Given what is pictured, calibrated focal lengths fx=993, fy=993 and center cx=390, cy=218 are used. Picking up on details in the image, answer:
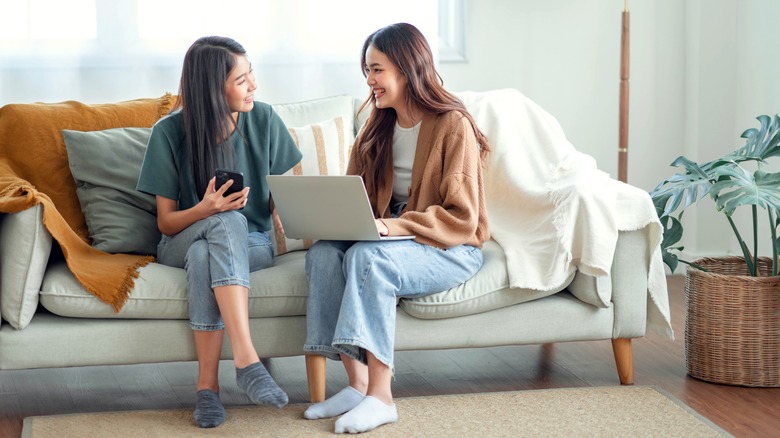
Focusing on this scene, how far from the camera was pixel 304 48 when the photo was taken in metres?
3.62

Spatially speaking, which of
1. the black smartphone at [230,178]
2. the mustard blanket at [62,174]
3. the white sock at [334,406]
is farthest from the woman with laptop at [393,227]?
the mustard blanket at [62,174]

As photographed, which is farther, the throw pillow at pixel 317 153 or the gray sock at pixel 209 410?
the throw pillow at pixel 317 153

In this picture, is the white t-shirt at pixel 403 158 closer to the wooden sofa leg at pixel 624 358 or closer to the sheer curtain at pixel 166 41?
the wooden sofa leg at pixel 624 358

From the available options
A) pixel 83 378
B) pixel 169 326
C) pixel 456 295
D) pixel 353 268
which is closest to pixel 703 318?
pixel 456 295

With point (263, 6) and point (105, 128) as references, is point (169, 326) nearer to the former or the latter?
point (105, 128)

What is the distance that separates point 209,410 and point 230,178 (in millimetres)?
548

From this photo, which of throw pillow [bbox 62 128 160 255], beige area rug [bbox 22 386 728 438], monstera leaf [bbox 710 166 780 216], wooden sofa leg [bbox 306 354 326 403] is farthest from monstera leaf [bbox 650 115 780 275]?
throw pillow [bbox 62 128 160 255]

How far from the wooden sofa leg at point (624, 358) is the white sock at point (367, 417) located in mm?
673

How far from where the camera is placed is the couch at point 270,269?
235 centimetres

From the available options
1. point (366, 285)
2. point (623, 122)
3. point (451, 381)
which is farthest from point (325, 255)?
point (623, 122)

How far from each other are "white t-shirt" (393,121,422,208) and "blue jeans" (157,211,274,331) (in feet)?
1.46

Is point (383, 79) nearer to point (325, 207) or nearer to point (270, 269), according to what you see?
point (325, 207)

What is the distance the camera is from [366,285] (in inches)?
90.4

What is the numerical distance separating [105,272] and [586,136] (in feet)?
7.46
